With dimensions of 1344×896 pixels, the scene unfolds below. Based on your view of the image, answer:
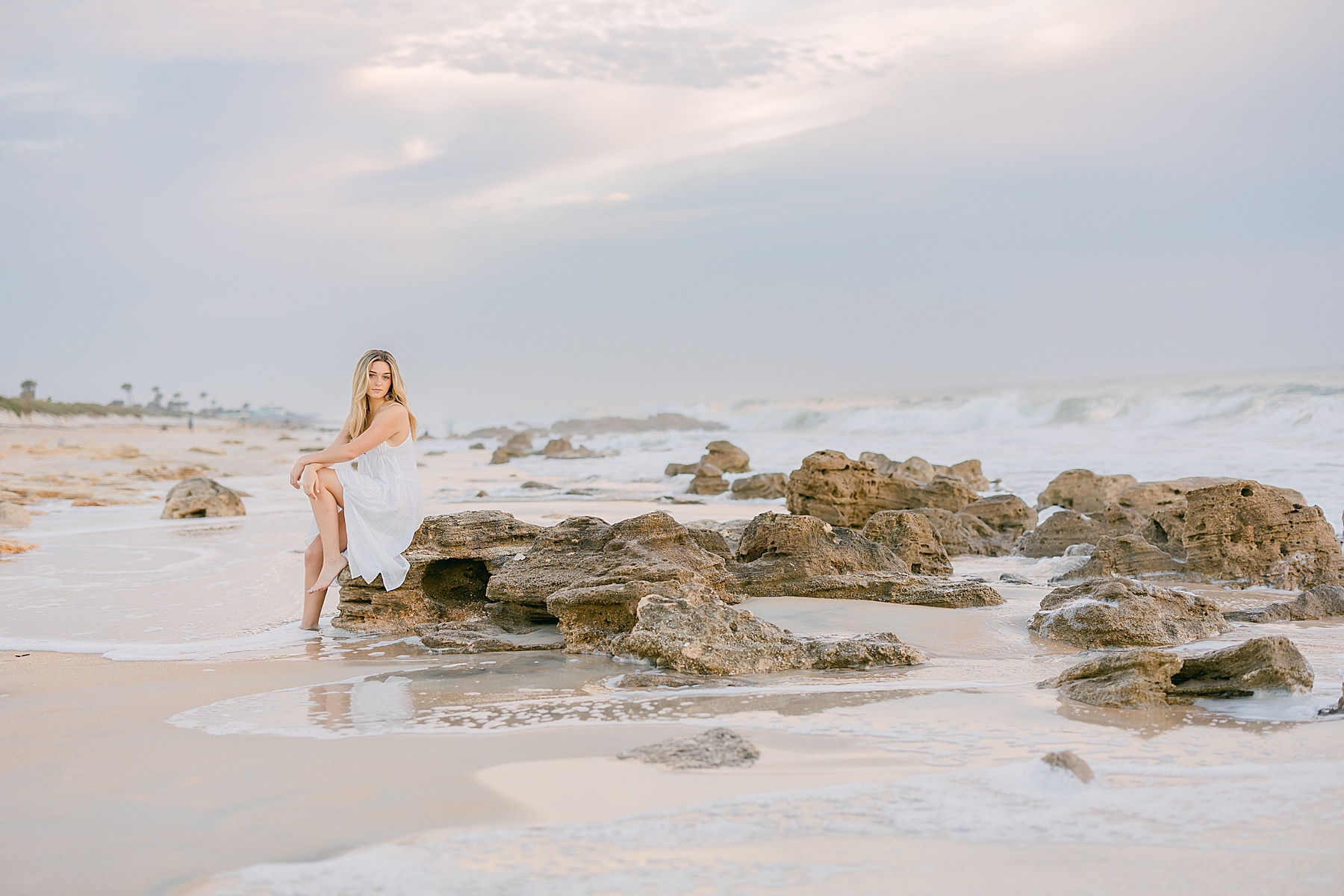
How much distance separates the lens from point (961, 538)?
27.5 ft

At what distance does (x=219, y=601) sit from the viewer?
608 centimetres

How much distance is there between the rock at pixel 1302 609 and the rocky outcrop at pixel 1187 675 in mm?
1830

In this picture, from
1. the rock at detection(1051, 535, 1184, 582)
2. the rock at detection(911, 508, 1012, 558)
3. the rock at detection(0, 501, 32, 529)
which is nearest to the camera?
the rock at detection(1051, 535, 1184, 582)

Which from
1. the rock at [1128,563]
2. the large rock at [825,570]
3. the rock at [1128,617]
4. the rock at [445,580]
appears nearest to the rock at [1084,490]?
the rock at [1128,563]

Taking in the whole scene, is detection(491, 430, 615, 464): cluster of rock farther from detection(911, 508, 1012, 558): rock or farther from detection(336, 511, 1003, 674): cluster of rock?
detection(336, 511, 1003, 674): cluster of rock

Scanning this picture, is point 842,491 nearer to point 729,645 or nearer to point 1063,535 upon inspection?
point 1063,535

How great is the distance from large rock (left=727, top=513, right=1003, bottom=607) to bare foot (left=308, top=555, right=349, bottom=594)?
231cm

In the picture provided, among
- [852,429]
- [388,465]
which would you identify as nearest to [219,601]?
[388,465]

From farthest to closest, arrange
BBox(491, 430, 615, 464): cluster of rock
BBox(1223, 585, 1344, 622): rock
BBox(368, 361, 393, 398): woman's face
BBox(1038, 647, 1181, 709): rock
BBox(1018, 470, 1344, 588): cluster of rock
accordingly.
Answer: BBox(491, 430, 615, 464): cluster of rock
BBox(1018, 470, 1344, 588): cluster of rock
BBox(368, 361, 393, 398): woman's face
BBox(1223, 585, 1344, 622): rock
BBox(1038, 647, 1181, 709): rock

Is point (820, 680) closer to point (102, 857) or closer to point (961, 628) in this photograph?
point (961, 628)

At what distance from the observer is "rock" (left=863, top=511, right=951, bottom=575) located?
6836 millimetres

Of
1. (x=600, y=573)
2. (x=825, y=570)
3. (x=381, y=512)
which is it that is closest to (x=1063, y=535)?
(x=825, y=570)

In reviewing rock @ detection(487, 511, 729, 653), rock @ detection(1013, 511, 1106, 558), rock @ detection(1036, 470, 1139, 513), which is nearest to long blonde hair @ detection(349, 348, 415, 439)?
rock @ detection(487, 511, 729, 653)

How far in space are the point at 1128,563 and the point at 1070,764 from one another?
15.7ft
